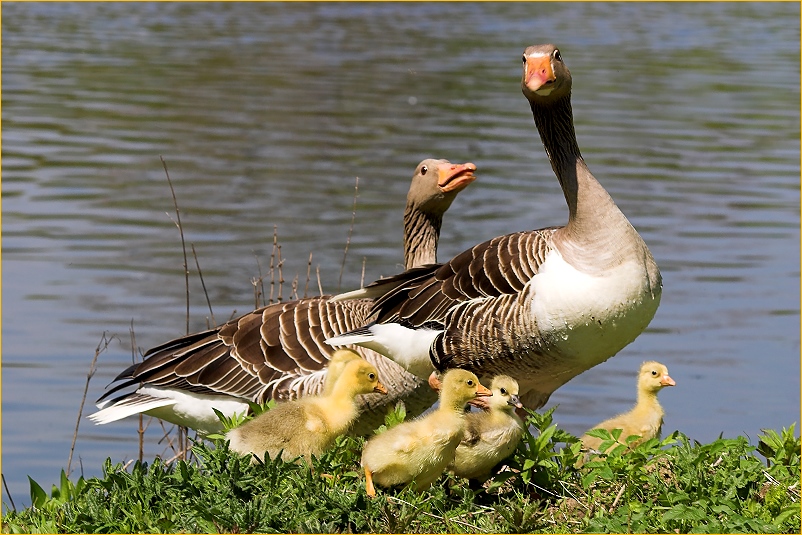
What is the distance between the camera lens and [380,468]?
5652 mm

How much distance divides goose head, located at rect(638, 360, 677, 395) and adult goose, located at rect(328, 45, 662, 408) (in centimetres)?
33

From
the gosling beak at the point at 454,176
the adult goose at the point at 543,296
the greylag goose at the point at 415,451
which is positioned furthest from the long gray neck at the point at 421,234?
the greylag goose at the point at 415,451

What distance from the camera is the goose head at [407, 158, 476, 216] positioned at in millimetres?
8758

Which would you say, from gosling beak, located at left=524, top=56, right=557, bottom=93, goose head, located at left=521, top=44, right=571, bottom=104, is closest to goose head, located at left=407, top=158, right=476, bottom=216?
goose head, located at left=521, top=44, right=571, bottom=104

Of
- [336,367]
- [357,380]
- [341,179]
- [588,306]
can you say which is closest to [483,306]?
[588,306]

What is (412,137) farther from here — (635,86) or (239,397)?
(239,397)

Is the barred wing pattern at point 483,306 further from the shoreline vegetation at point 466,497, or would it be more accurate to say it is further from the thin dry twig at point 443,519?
the thin dry twig at point 443,519

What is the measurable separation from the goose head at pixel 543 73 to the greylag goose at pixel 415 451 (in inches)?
80.0

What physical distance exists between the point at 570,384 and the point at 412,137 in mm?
8781

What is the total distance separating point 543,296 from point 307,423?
5.00ft

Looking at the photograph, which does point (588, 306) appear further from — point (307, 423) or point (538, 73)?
point (307, 423)

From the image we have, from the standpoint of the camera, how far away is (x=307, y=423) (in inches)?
240

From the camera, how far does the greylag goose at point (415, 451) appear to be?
5641 mm

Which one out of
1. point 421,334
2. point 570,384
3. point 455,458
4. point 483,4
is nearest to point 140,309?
point 570,384
